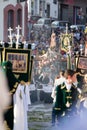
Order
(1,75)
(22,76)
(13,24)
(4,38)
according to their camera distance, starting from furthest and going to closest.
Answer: (13,24) < (4,38) < (22,76) < (1,75)

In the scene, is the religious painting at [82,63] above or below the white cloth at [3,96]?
above

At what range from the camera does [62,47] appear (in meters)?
17.1

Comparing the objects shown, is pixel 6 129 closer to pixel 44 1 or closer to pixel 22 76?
pixel 22 76

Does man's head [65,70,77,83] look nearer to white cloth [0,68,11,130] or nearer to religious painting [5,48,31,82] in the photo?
religious painting [5,48,31,82]

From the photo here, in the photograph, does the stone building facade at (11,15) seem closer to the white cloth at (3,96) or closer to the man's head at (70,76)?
the man's head at (70,76)

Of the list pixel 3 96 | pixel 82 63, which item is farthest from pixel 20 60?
pixel 82 63

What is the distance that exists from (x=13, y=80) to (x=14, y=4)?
81.1 ft

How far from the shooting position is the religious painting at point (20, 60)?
10.6m

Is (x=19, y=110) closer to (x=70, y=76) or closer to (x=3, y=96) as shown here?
(x=3, y=96)

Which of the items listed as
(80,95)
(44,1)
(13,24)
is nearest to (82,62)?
(80,95)

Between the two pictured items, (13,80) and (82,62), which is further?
(82,62)

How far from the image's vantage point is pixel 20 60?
10.7m

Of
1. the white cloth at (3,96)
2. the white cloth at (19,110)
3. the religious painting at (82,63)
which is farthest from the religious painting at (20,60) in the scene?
the religious painting at (82,63)

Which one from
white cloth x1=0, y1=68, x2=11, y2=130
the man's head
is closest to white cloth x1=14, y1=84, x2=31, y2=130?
white cloth x1=0, y1=68, x2=11, y2=130
